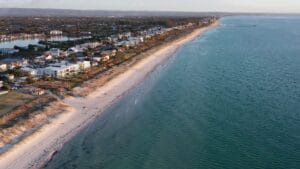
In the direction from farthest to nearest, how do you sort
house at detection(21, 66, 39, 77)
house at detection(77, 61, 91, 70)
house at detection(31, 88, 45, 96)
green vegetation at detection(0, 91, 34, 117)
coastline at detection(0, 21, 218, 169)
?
house at detection(77, 61, 91, 70) → house at detection(21, 66, 39, 77) → house at detection(31, 88, 45, 96) → green vegetation at detection(0, 91, 34, 117) → coastline at detection(0, 21, 218, 169)

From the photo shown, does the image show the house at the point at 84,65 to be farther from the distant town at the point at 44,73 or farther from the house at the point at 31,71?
the house at the point at 31,71

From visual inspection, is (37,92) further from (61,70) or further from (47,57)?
(47,57)

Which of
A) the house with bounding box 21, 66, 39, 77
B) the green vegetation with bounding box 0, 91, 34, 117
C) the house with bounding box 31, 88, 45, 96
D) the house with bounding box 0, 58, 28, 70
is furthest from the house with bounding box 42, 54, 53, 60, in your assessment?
the green vegetation with bounding box 0, 91, 34, 117

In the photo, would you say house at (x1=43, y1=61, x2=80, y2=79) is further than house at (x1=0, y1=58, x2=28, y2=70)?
No

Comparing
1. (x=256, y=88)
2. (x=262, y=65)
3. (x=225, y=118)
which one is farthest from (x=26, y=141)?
(x=262, y=65)

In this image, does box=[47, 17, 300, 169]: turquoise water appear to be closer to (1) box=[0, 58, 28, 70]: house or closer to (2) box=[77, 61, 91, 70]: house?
(2) box=[77, 61, 91, 70]: house

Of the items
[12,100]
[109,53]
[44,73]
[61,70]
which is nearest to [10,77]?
[44,73]

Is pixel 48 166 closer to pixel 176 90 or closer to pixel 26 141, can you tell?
pixel 26 141
